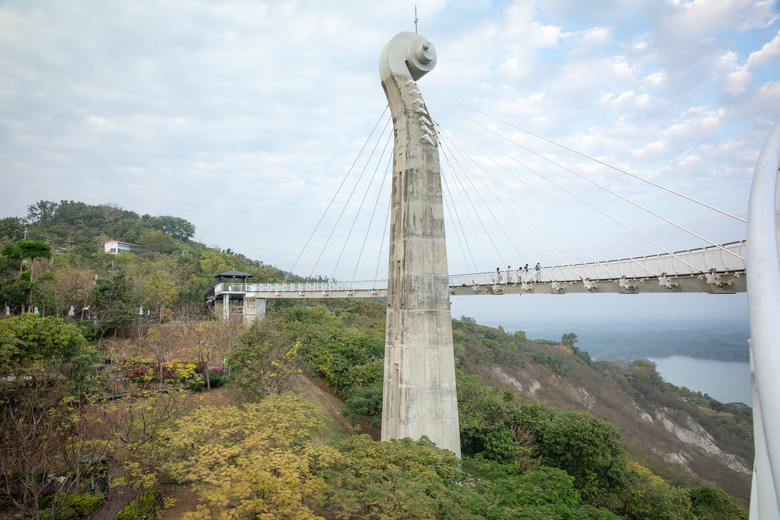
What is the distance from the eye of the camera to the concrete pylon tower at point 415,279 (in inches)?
559

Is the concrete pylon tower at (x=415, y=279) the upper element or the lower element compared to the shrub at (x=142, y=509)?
upper

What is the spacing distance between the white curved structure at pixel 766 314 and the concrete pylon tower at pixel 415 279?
9.76 meters

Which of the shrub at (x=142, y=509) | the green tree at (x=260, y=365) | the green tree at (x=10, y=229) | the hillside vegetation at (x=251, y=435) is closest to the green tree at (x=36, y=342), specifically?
the hillside vegetation at (x=251, y=435)

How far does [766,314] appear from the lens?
4.14 meters

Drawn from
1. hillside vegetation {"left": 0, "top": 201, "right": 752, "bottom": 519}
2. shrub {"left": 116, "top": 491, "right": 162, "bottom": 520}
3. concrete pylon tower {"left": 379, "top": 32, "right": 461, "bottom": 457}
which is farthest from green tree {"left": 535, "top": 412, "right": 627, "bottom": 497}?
shrub {"left": 116, "top": 491, "right": 162, "bottom": 520}

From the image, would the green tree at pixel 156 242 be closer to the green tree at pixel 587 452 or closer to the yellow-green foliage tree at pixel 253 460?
the yellow-green foliage tree at pixel 253 460

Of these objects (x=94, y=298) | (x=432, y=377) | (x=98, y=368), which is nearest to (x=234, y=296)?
(x=94, y=298)

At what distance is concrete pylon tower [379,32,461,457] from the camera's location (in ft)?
46.6

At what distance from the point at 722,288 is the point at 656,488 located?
12303 millimetres

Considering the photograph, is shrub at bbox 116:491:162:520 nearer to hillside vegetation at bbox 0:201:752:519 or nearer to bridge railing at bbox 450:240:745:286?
hillside vegetation at bbox 0:201:752:519

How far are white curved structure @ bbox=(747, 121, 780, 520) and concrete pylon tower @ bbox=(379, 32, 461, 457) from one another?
9757 millimetres

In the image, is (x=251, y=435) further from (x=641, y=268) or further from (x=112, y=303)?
(x=112, y=303)

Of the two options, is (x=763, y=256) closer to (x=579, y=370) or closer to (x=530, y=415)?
(x=530, y=415)

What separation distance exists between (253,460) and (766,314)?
8.14 m
